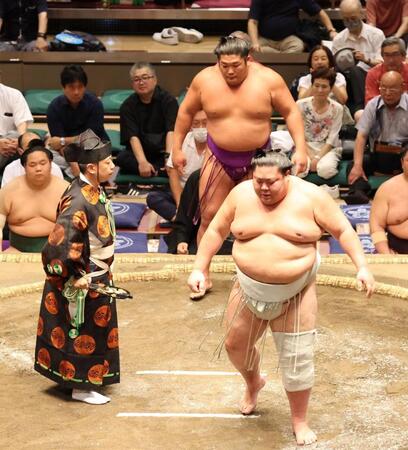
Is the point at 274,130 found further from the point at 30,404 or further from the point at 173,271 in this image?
the point at 30,404

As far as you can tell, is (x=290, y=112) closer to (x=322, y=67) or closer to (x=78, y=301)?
(x=78, y=301)

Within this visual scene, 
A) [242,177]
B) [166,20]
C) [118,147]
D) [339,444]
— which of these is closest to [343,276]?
[242,177]

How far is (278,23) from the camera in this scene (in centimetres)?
623

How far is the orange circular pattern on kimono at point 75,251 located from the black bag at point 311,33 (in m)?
3.57

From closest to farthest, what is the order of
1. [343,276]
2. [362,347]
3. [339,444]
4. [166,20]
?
[339,444] < [362,347] < [343,276] < [166,20]

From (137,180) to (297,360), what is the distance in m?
2.73

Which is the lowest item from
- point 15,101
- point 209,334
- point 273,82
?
point 209,334

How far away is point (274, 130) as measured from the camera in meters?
5.80

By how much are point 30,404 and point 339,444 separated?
3.15 ft

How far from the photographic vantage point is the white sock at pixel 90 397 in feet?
10.8

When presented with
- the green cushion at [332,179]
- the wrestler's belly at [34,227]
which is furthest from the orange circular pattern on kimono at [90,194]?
the green cushion at [332,179]

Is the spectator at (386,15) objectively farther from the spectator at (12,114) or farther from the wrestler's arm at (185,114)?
the wrestler's arm at (185,114)

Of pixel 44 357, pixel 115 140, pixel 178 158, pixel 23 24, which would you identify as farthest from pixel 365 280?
pixel 23 24

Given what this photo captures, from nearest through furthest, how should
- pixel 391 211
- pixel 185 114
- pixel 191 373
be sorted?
pixel 191 373
pixel 185 114
pixel 391 211
